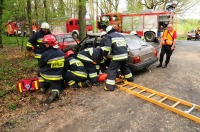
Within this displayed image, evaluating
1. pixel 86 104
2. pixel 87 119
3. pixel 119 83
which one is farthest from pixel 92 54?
pixel 87 119

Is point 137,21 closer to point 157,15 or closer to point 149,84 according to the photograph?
point 157,15

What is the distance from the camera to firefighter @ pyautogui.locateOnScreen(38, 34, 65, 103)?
172 inches

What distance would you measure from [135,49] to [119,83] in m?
1.21

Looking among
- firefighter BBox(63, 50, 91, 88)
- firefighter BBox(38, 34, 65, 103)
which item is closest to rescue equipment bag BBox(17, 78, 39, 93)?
firefighter BBox(38, 34, 65, 103)

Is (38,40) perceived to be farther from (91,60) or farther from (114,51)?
(114,51)

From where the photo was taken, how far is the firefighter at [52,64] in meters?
4.36

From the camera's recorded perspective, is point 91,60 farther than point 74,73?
Yes

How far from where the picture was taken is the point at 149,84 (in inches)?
202

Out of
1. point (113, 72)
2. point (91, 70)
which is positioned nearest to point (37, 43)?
point (91, 70)

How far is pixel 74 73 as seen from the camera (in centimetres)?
488

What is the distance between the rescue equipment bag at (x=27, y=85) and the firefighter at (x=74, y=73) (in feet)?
2.50

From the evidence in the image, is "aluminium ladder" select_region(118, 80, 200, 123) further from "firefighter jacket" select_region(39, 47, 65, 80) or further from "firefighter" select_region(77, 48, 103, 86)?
"firefighter jacket" select_region(39, 47, 65, 80)

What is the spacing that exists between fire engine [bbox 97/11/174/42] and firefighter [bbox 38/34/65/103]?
9644 mm

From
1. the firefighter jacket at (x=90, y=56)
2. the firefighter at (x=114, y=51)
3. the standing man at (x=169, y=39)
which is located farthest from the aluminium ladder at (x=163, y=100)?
the standing man at (x=169, y=39)
